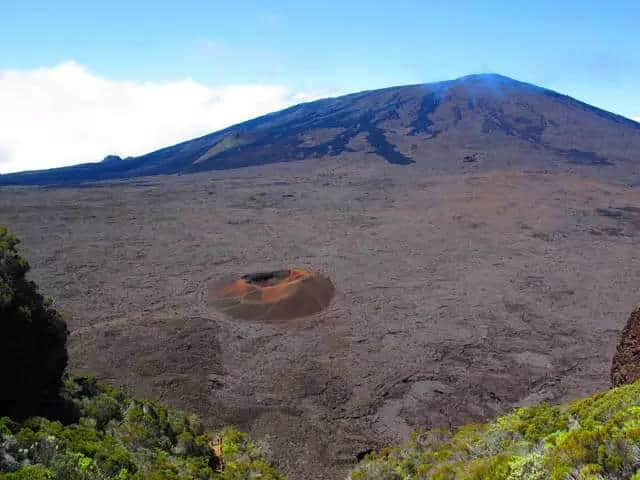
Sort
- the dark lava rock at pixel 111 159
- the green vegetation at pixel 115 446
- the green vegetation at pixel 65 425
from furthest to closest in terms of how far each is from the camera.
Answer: the dark lava rock at pixel 111 159
the green vegetation at pixel 65 425
the green vegetation at pixel 115 446

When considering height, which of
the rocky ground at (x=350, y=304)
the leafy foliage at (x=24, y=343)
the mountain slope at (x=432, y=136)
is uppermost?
the mountain slope at (x=432, y=136)

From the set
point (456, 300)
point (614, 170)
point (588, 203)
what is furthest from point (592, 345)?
point (614, 170)

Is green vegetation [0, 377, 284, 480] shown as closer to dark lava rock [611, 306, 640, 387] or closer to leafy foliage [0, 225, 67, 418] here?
leafy foliage [0, 225, 67, 418]

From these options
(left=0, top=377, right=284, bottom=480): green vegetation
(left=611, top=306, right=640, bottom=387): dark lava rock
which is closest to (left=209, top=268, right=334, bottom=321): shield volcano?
(left=0, top=377, right=284, bottom=480): green vegetation

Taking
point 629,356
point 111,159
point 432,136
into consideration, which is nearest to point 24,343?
point 629,356

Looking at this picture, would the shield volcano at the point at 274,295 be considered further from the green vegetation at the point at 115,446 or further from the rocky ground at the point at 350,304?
the green vegetation at the point at 115,446

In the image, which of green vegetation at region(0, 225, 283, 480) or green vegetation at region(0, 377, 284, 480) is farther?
green vegetation at region(0, 225, 283, 480)

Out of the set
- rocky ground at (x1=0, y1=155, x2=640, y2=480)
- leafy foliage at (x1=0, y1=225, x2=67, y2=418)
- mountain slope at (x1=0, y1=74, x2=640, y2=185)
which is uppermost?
mountain slope at (x1=0, y1=74, x2=640, y2=185)

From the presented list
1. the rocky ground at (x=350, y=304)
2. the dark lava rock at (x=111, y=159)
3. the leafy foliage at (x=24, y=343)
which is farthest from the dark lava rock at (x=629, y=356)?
the dark lava rock at (x=111, y=159)
